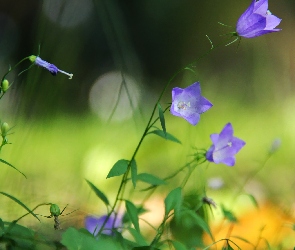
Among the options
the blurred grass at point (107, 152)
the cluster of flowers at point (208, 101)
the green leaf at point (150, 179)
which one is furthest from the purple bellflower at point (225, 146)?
the blurred grass at point (107, 152)

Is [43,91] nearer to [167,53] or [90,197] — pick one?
[90,197]

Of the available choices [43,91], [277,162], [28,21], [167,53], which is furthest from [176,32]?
[43,91]

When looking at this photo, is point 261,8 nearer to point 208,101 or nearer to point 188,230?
point 208,101

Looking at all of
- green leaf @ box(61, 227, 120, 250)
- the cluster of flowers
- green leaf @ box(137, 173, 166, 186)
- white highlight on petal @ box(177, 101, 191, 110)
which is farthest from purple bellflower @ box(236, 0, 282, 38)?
green leaf @ box(61, 227, 120, 250)

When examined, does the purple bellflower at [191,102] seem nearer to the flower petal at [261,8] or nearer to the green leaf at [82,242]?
the flower petal at [261,8]

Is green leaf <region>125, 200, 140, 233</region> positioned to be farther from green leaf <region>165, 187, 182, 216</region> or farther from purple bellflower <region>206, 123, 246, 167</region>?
purple bellflower <region>206, 123, 246, 167</region>

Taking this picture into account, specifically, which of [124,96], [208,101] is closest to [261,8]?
[208,101]

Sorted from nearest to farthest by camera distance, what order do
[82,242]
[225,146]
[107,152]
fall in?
1. [82,242]
2. [225,146]
3. [107,152]
